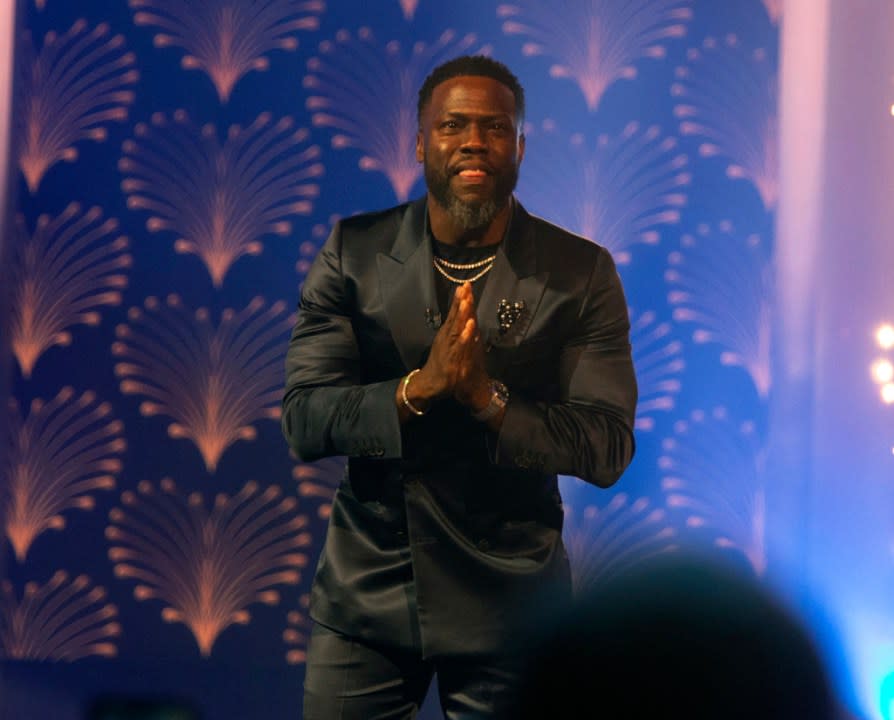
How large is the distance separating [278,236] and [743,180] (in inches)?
44.4

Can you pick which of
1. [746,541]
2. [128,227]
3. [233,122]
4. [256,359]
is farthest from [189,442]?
[746,541]

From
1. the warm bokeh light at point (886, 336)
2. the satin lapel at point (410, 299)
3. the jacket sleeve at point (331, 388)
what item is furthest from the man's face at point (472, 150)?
the warm bokeh light at point (886, 336)

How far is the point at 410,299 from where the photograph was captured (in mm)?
1970

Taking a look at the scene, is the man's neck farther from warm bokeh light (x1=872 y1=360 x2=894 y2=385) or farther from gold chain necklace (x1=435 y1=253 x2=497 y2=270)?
warm bokeh light (x1=872 y1=360 x2=894 y2=385)

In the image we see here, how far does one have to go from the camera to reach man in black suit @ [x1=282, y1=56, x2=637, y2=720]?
1.87m

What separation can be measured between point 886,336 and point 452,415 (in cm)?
134

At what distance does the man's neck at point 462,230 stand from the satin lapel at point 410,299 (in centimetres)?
5

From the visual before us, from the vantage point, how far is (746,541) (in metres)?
2.70

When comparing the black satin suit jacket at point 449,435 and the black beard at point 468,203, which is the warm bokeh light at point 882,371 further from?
the black beard at point 468,203

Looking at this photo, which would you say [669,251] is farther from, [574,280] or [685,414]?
[574,280]

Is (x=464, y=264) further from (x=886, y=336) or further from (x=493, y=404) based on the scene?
(x=886, y=336)

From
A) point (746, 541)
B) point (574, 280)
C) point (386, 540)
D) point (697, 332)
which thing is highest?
point (697, 332)

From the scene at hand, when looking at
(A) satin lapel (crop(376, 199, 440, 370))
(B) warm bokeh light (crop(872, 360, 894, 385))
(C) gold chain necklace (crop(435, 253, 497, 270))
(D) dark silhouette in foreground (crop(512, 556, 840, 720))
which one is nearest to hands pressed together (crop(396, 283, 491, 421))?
(A) satin lapel (crop(376, 199, 440, 370))

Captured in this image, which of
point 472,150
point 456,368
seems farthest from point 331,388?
point 472,150
